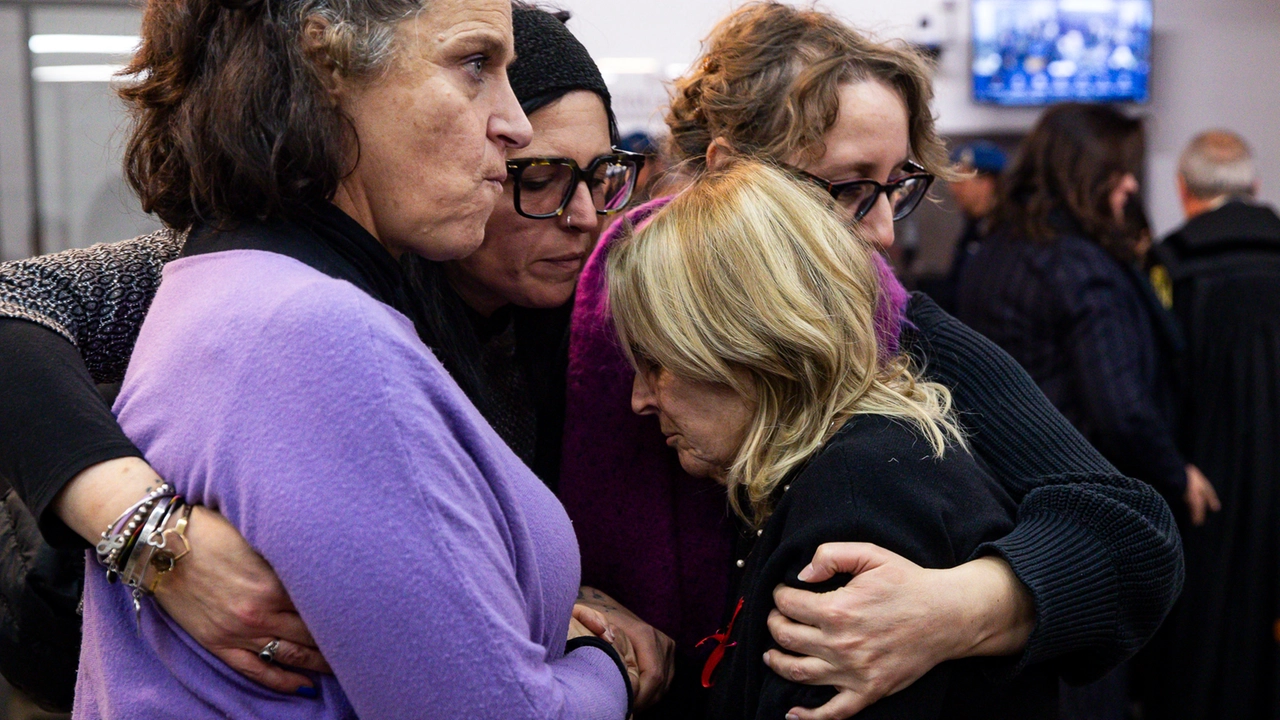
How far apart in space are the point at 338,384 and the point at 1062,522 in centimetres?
86

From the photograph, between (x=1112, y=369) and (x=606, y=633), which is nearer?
(x=606, y=633)

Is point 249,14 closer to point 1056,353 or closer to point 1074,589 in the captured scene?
point 1074,589

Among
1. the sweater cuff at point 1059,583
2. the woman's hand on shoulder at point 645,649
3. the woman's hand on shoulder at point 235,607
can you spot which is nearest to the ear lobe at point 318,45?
the woman's hand on shoulder at point 235,607

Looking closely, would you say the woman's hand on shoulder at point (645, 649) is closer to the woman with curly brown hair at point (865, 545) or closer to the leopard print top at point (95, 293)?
the woman with curly brown hair at point (865, 545)

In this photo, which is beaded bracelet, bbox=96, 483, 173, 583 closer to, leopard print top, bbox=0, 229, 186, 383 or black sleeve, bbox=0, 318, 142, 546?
black sleeve, bbox=0, 318, 142, 546

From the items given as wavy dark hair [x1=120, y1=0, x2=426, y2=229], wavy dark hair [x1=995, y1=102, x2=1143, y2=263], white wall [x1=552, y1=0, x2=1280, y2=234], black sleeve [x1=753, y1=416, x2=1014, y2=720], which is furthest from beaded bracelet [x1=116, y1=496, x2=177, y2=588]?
white wall [x1=552, y1=0, x2=1280, y2=234]

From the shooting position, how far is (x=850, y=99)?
1.68m

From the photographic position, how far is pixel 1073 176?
3.67 m

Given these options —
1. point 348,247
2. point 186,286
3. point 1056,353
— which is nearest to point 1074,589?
point 348,247

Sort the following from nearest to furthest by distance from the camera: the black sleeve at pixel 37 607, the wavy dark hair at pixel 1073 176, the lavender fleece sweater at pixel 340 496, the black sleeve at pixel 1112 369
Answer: the lavender fleece sweater at pixel 340 496
the black sleeve at pixel 37 607
the black sleeve at pixel 1112 369
the wavy dark hair at pixel 1073 176

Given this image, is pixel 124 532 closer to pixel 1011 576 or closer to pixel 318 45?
pixel 318 45

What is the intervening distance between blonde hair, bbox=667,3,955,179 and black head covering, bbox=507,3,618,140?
0.58 ft

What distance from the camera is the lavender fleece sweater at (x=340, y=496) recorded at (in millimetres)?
930

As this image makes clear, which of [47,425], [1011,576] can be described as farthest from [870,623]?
[47,425]
